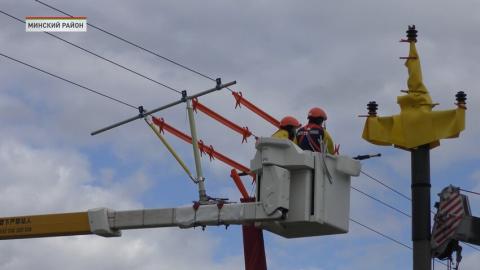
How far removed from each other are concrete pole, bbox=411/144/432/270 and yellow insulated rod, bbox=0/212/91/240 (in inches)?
214

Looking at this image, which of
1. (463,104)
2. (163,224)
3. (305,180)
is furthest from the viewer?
(463,104)

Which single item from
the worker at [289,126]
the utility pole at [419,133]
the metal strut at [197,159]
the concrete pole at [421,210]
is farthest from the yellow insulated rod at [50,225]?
the concrete pole at [421,210]

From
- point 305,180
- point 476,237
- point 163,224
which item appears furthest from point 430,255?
point 163,224

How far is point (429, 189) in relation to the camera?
18.2m

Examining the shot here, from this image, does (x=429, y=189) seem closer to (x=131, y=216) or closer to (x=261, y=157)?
(x=261, y=157)

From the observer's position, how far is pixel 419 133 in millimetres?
18234

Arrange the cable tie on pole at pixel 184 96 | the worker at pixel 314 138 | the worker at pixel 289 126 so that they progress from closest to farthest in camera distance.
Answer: the worker at pixel 314 138, the worker at pixel 289 126, the cable tie on pole at pixel 184 96

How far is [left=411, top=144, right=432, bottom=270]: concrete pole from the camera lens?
1791cm

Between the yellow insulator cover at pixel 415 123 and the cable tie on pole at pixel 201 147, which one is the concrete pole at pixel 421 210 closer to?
the yellow insulator cover at pixel 415 123

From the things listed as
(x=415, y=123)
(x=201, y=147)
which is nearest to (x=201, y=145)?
(x=201, y=147)

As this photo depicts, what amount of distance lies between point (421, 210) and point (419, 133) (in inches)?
51.3

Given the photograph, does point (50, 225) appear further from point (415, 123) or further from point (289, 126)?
point (415, 123)

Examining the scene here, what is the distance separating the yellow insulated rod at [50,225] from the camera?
56.9 feet

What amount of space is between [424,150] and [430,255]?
1.79 meters
